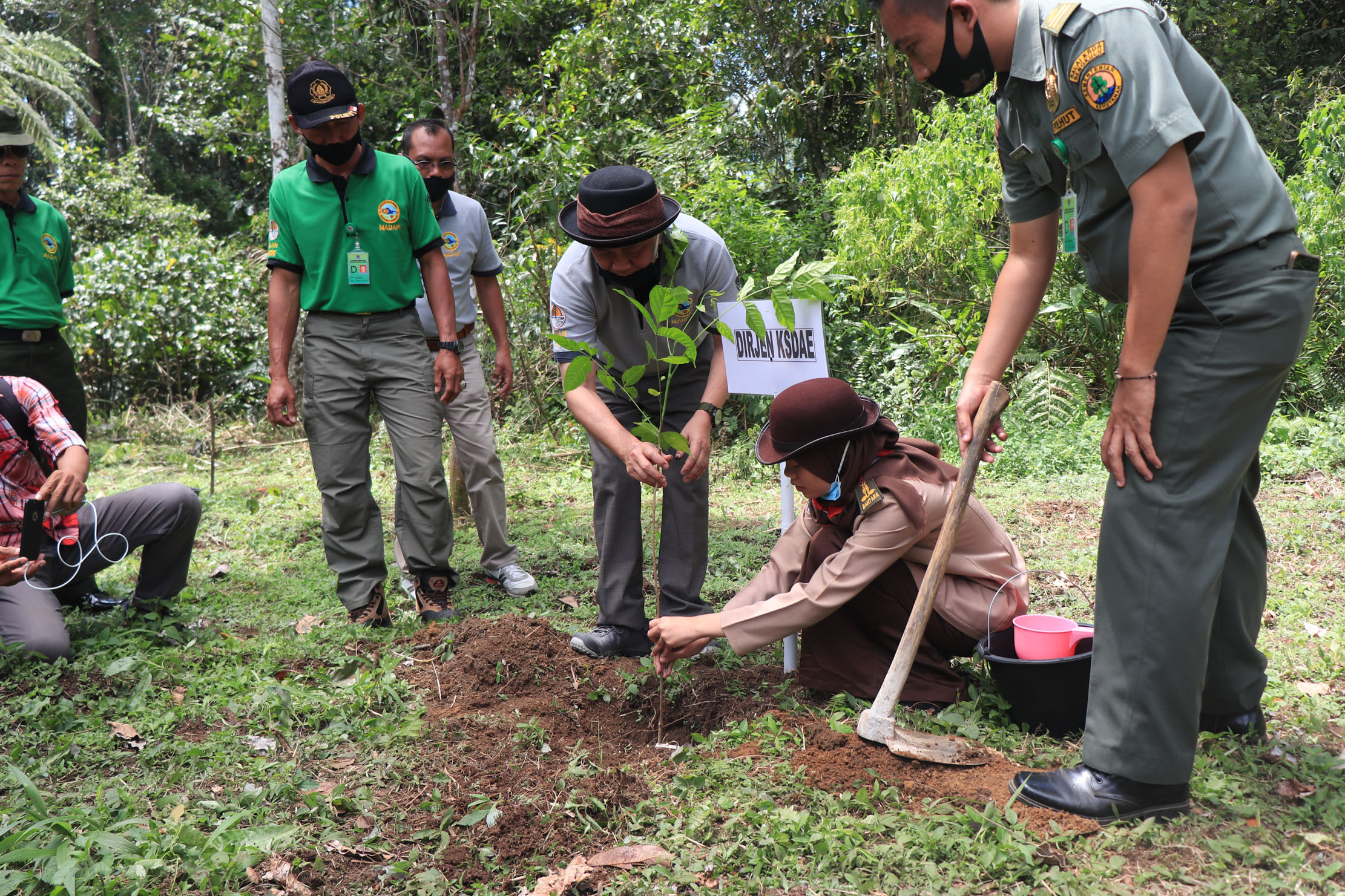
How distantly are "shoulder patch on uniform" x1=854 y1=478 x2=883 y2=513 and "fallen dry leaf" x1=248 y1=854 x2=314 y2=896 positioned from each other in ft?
5.73

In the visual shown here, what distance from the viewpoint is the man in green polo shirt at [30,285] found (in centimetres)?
454

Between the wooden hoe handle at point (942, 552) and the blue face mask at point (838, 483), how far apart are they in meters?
0.39

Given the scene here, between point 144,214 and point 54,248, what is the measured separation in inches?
360

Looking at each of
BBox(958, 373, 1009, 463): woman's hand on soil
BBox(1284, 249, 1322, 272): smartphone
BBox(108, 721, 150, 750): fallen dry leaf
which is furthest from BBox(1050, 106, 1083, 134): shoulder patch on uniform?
BBox(108, 721, 150, 750): fallen dry leaf

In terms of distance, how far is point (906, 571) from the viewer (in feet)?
9.32

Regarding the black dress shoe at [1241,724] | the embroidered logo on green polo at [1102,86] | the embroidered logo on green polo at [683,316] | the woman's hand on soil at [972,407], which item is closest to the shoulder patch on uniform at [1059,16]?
the embroidered logo on green polo at [1102,86]

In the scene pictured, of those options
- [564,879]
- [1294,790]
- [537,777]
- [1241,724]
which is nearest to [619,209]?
[537,777]

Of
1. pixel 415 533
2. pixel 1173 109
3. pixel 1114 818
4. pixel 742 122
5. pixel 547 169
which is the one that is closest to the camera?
pixel 1173 109

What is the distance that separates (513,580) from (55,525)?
1896 millimetres

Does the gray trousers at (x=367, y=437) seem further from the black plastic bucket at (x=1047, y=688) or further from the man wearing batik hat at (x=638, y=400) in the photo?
the black plastic bucket at (x=1047, y=688)

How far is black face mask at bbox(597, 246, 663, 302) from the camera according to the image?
10.8ft

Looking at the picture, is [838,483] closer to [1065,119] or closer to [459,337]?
[1065,119]

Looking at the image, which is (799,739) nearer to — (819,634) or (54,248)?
(819,634)

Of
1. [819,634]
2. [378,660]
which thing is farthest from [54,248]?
[819,634]
